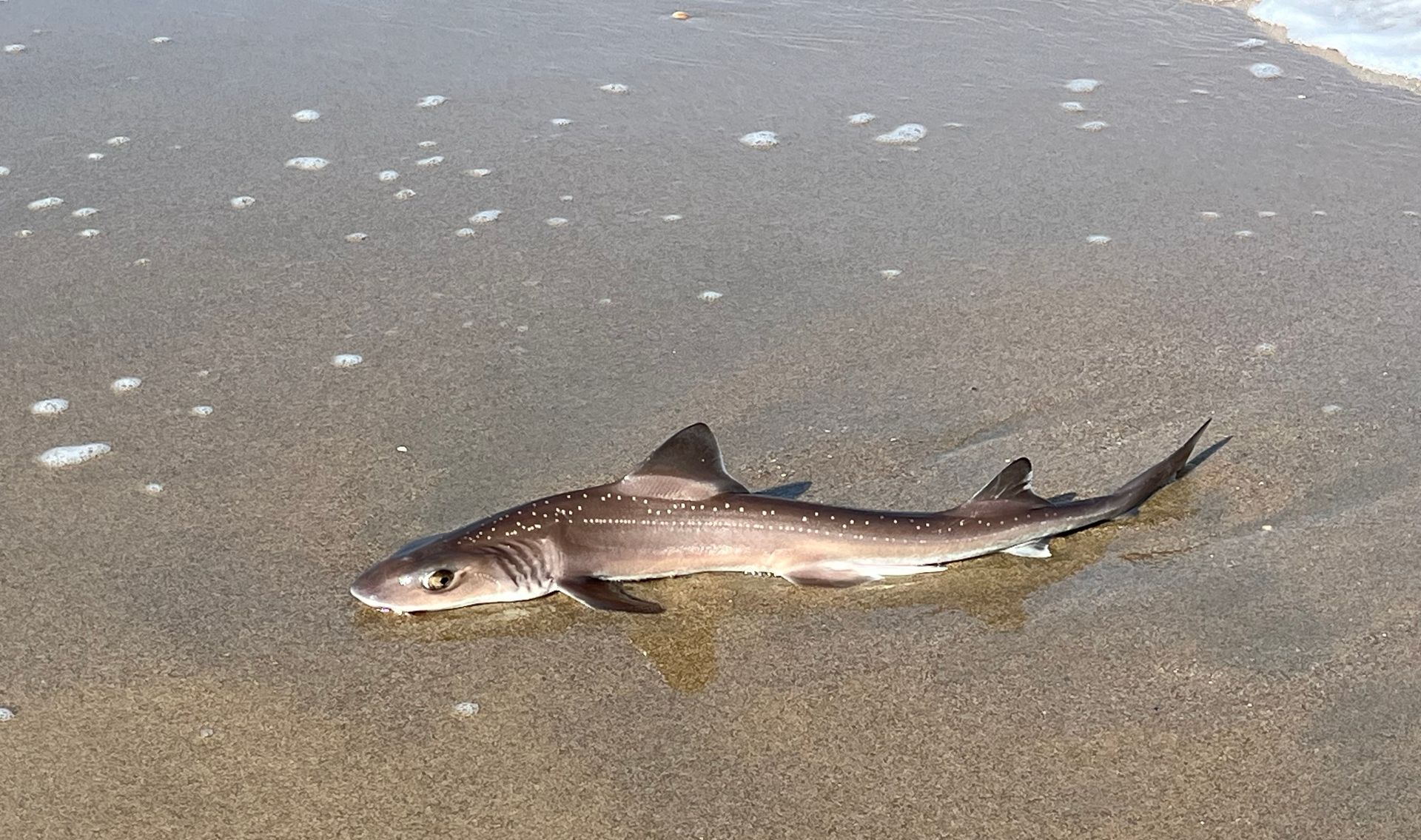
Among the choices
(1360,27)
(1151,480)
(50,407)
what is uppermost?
(1360,27)

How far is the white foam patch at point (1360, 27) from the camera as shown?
7535mm

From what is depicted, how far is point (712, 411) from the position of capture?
4332 mm

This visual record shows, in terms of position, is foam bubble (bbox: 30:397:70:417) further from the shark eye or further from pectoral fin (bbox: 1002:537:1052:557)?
pectoral fin (bbox: 1002:537:1052:557)

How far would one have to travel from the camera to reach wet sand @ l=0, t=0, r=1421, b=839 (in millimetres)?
2887

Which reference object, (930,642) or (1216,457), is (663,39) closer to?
(1216,457)

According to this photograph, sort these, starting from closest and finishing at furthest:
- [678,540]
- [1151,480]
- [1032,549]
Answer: [678,540]
[1032,549]
[1151,480]

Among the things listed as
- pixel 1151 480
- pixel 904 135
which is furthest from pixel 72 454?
pixel 904 135

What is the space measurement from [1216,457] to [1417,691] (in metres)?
1.07

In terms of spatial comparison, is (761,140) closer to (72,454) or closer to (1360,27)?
(72,454)

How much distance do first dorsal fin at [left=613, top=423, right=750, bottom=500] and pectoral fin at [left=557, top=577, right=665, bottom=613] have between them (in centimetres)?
23

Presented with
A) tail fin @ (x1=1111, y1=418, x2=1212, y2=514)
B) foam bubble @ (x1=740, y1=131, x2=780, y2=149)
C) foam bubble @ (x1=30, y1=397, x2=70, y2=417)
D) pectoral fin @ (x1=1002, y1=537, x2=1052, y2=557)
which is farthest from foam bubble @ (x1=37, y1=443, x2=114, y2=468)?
foam bubble @ (x1=740, y1=131, x2=780, y2=149)

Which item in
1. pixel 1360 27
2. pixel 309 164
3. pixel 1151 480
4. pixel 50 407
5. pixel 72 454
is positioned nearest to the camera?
pixel 1151 480

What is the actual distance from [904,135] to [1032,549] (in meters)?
3.39

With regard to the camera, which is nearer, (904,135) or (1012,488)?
(1012,488)
